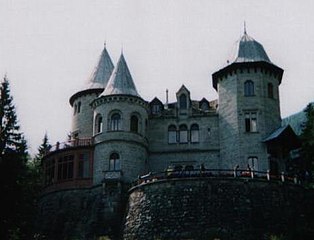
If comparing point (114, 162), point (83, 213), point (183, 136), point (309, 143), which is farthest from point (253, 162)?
point (83, 213)

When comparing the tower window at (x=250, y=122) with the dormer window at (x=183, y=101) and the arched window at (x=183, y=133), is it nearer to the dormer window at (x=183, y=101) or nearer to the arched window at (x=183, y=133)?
the arched window at (x=183, y=133)

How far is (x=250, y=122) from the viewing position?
5578 centimetres

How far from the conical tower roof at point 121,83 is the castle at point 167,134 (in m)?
0.10

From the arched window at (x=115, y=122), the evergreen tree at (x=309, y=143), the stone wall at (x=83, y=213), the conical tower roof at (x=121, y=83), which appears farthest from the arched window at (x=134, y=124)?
the evergreen tree at (x=309, y=143)

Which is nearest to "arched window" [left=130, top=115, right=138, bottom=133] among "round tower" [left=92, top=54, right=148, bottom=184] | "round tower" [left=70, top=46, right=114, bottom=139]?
"round tower" [left=92, top=54, right=148, bottom=184]

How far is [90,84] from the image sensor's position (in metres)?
61.4

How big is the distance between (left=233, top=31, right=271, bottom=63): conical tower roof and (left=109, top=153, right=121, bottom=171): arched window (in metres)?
15.3

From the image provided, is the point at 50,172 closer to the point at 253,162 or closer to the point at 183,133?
the point at 183,133

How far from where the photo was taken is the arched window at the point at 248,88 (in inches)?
Answer: 2233

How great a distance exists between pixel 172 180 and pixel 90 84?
17691 mm

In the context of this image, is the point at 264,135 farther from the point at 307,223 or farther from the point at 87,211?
the point at 87,211

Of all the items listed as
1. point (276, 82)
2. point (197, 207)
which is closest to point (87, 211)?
point (197, 207)

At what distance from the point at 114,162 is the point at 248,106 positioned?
548 inches

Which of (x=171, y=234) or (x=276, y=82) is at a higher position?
(x=276, y=82)
